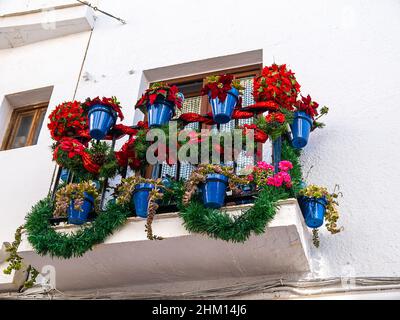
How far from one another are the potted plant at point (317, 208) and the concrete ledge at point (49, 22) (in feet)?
13.9

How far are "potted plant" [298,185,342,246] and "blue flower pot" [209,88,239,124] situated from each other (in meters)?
0.92

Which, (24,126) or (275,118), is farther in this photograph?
(24,126)

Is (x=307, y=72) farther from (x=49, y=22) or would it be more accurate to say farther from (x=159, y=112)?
(x=49, y=22)

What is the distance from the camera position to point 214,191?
4598mm

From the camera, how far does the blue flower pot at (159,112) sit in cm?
530

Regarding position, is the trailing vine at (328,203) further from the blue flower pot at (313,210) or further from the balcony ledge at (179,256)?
the balcony ledge at (179,256)

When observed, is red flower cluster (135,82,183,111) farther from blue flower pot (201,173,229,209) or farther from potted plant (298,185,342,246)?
potted plant (298,185,342,246)

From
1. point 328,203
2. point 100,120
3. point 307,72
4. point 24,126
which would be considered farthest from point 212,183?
point 24,126

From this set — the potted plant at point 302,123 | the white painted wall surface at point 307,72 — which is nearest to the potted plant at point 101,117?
the white painted wall surface at point 307,72

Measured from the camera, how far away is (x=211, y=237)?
4570 millimetres

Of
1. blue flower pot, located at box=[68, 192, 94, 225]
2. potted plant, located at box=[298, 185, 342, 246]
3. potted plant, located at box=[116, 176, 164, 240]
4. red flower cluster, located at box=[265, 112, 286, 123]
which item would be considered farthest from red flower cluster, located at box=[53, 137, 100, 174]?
potted plant, located at box=[298, 185, 342, 246]

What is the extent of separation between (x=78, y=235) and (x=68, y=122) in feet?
3.99
